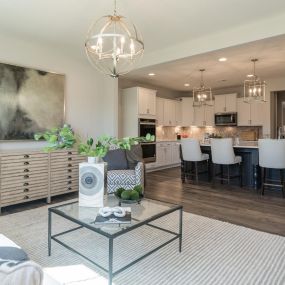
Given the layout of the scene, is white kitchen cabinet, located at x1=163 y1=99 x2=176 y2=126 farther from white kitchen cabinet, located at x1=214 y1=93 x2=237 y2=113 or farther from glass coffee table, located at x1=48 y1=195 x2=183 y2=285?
glass coffee table, located at x1=48 y1=195 x2=183 y2=285

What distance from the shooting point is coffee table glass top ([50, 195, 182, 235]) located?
6.00 feet

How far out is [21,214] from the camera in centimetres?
340

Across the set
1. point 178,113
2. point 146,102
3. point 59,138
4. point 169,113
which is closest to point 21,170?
point 59,138

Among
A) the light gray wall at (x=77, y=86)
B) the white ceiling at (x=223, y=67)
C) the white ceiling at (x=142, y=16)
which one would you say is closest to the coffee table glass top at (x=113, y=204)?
the white ceiling at (x=142, y=16)

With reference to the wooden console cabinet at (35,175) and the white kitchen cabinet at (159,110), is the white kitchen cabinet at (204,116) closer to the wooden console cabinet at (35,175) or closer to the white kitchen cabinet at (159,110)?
the white kitchen cabinet at (159,110)

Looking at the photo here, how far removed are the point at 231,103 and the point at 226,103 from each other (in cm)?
16

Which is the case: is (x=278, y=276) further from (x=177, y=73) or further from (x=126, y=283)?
(x=177, y=73)

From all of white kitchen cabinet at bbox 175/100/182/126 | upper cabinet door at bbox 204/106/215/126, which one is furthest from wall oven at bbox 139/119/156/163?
upper cabinet door at bbox 204/106/215/126

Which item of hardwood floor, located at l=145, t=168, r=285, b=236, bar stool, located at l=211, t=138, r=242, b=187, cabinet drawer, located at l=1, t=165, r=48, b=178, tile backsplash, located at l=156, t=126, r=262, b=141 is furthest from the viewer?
tile backsplash, located at l=156, t=126, r=262, b=141

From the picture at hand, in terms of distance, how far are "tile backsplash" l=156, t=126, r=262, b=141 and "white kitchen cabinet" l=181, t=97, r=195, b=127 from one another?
453 mm

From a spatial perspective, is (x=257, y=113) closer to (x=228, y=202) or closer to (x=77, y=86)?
(x=228, y=202)

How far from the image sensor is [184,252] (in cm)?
234

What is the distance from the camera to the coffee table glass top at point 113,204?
1.83 meters

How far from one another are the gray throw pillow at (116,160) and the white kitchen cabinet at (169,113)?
142 inches
